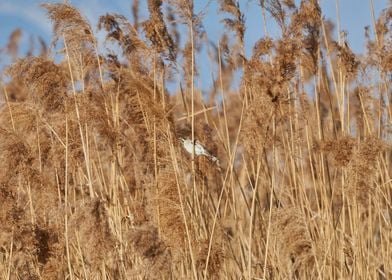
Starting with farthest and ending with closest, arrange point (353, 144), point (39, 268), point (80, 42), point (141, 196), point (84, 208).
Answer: point (141, 196), point (39, 268), point (80, 42), point (353, 144), point (84, 208)

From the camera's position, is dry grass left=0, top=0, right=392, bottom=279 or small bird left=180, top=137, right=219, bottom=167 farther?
small bird left=180, top=137, right=219, bottom=167

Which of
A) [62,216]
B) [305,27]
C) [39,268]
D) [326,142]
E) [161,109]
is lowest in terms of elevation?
[39,268]

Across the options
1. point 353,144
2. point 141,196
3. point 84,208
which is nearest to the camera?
point 84,208

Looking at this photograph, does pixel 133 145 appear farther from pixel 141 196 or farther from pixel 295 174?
pixel 295 174

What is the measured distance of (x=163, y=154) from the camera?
12.0 ft

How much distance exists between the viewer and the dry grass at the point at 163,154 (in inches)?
122

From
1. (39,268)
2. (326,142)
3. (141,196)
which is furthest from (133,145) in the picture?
(326,142)

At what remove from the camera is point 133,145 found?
388cm

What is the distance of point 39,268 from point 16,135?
2.94ft

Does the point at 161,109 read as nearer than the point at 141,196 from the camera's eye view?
Yes

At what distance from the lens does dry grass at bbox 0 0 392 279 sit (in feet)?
10.1

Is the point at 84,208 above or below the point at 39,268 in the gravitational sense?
above

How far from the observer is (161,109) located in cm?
330

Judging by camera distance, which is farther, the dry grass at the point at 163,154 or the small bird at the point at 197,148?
the small bird at the point at 197,148
